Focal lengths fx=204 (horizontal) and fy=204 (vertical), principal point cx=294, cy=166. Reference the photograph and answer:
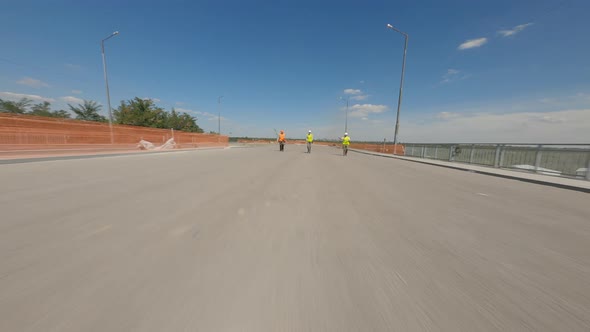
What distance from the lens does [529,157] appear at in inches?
352

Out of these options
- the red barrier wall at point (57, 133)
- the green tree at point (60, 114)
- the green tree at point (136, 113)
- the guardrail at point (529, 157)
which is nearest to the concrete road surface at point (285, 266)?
the guardrail at point (529, 157)

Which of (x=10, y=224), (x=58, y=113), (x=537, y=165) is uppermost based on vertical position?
(x=58, y=113)

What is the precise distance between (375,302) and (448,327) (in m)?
0.42

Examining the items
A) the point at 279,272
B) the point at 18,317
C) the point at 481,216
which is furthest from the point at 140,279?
the point at 481,216

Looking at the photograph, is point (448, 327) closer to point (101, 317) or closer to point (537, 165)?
point (101, 317)

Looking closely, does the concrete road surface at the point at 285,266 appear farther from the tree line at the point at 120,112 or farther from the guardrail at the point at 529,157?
the tree line at the point at 120,112

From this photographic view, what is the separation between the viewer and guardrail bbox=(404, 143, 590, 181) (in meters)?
7.39

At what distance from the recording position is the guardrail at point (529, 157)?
7.39m

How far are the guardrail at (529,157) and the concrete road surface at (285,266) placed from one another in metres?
6.56

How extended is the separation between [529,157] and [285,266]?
12.7 m

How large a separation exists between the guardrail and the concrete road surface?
21.5 ft

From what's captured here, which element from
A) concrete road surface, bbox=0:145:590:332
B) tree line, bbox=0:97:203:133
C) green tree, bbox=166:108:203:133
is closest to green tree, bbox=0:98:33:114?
tree line, bbox=0:97:203:133

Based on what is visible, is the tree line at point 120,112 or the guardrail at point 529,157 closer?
the guardrail at point 529,157

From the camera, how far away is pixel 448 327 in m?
1.26
